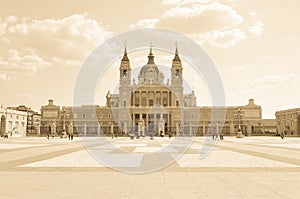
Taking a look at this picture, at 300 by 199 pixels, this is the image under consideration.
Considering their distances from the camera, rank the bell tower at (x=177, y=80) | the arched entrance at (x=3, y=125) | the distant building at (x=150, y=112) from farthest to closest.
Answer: the bell tower at (x=177, y=80), the distant building at (x=150, y=112), the arched entrance at (x=3, y=125)

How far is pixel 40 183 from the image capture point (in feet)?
33.6

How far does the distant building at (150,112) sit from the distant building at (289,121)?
883cm

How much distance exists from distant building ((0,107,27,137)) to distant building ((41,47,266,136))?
1881 cm

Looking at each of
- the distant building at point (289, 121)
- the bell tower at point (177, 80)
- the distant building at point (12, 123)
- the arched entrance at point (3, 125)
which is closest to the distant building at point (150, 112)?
the bell tower at point (177, 80)

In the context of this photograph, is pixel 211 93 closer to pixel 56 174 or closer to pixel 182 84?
pixel 56 174

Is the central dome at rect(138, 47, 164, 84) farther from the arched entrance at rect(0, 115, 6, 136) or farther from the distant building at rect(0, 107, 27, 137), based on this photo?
the arched entrance at rect(0, 115, 6, 136)

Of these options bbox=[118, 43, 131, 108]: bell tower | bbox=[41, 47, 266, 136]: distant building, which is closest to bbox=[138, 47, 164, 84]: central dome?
bbox=[41, 47, 266, 136]: distant building

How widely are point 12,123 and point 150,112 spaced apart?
45694mm

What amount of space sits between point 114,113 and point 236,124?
42.6 metres

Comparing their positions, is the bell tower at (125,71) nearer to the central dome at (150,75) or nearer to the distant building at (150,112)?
the distant building at (150,112)

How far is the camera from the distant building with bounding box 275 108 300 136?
92.1 meters

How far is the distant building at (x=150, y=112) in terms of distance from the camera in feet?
374

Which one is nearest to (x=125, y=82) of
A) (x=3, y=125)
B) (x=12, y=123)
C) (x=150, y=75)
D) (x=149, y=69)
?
(x=150, y=75)

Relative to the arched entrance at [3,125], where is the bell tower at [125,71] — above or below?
above
